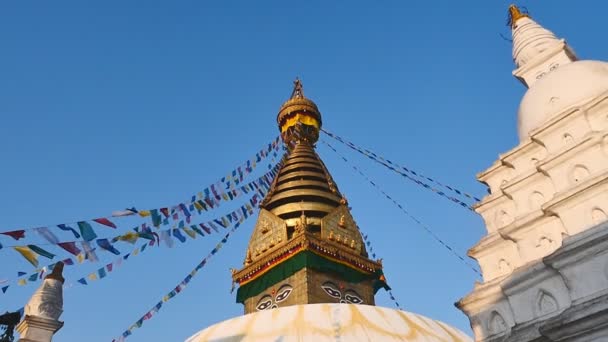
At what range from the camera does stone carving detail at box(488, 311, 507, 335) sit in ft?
38.4

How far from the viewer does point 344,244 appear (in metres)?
22.7

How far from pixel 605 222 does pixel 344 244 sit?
13.1m

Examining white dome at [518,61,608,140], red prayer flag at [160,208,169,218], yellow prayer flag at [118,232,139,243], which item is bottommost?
yellow prayer flag at [118,232,139,243]

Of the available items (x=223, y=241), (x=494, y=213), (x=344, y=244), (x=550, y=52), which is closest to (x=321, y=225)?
(x=344, y=244)

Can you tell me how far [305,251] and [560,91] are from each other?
11097mm

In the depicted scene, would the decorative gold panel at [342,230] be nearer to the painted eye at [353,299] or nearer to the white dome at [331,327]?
the painted eye at [353,299]

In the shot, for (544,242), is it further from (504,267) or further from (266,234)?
(266,234)

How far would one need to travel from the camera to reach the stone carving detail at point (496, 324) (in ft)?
38.4

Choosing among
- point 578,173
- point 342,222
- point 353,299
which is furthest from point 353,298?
point 578,173

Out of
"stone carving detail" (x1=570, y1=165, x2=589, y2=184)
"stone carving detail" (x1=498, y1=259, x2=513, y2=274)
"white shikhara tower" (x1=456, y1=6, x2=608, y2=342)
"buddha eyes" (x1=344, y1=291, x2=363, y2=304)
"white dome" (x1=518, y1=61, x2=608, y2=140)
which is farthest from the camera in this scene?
"buddha eyes" (x1=344, y1=291, x2=363, y2=304)

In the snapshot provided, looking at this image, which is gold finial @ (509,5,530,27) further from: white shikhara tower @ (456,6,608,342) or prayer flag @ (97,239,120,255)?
prayer flag @ (97,239,120,255)

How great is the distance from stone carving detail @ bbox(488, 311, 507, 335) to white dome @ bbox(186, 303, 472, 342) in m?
3.24

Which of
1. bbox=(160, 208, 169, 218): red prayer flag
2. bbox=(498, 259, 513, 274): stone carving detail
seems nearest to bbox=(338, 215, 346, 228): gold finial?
bbox=(160, 208, 169, 218): red prayer flag

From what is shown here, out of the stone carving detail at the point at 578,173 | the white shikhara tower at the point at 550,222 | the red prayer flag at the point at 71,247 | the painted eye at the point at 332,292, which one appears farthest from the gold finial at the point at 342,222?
the red prayer flag at the point at 71,247
